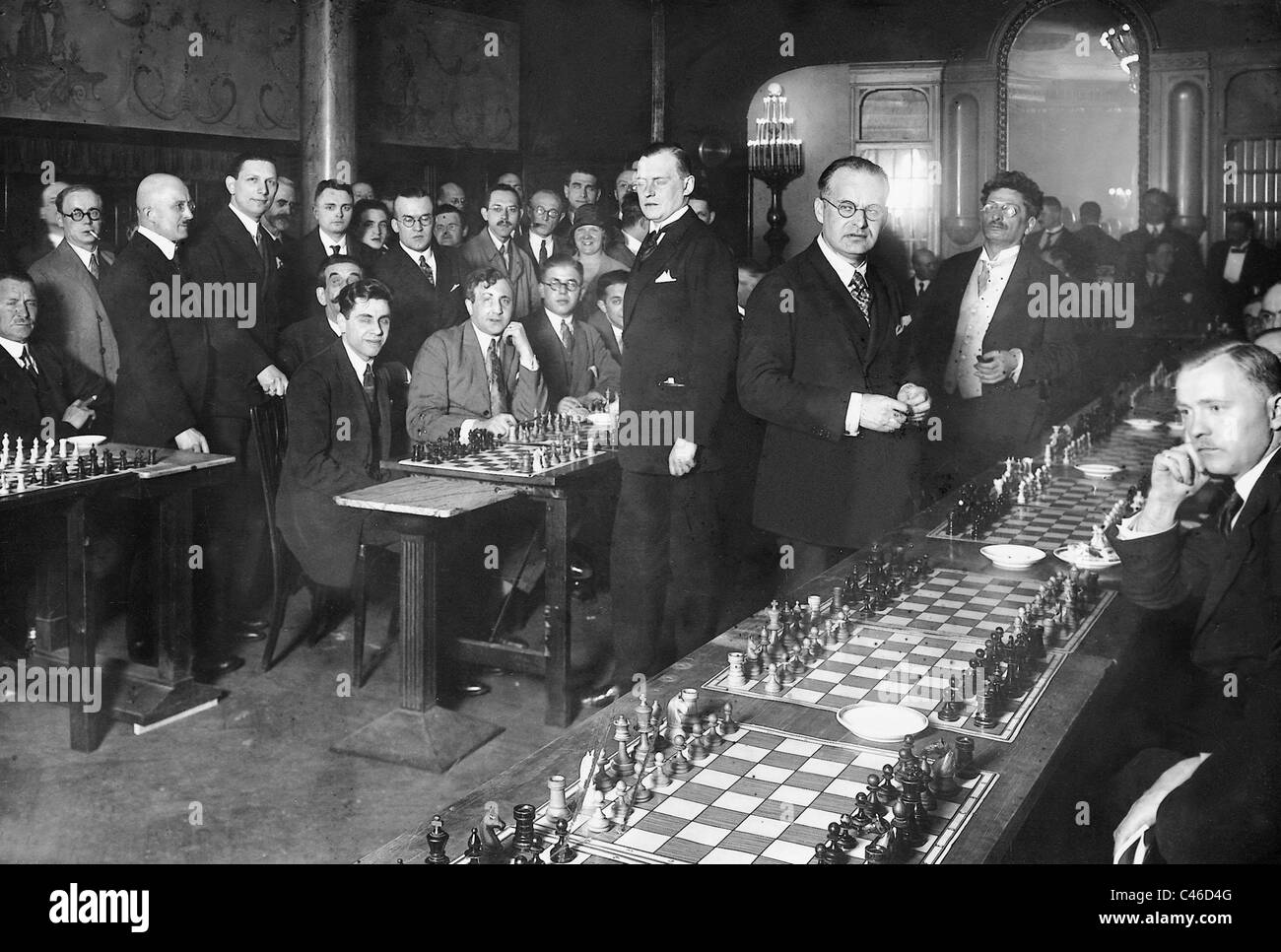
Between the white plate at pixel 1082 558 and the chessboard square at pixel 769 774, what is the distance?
4.43 ft

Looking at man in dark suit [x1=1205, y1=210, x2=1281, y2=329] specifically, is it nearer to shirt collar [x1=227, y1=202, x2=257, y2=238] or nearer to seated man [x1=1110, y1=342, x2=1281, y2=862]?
shirt collar [x1=227, y1=202, x2=257, y2=238]

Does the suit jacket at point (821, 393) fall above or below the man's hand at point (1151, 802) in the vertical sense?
above

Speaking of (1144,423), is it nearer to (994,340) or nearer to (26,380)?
(994,340)

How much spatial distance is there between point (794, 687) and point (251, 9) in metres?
7.14

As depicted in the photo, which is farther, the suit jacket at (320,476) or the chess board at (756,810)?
the suit jacket at (320,476)

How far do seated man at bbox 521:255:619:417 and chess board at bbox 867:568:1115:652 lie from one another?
2.86 m

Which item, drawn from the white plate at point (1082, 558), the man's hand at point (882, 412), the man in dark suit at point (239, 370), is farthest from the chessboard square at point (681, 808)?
the man in dark suit at point (239, 370)

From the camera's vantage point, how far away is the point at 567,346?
6.00 meters

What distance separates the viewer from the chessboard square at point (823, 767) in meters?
1.97

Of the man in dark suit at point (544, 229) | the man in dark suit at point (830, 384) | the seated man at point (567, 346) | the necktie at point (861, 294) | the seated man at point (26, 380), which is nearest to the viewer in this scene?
the man in dark suit at point (830, 384)

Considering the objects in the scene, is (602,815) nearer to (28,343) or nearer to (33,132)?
(28,343)

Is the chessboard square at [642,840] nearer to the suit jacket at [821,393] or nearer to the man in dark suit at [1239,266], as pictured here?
the suit jacket at [821,393]

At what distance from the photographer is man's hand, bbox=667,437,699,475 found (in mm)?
3949

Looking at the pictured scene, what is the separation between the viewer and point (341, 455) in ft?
16.1
